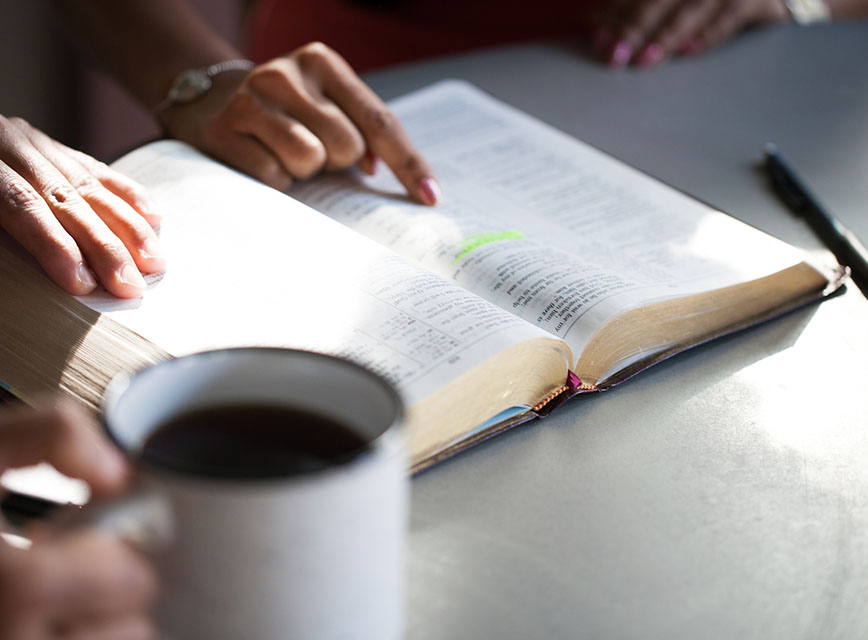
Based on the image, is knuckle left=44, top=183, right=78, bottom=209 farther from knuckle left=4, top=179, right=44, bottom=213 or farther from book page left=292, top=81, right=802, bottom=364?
book page left=292, top=81, right=802, bottom=364

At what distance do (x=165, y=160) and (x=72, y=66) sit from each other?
153cm

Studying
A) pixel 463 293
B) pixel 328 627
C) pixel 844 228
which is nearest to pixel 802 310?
pixel 844 228

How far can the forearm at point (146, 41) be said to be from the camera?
1.02 meters

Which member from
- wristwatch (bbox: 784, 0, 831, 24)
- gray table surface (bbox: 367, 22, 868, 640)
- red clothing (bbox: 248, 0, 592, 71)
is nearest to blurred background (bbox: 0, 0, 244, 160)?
red clothing (bbox: 248, 0, 592, 71)

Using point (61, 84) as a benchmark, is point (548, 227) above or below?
above

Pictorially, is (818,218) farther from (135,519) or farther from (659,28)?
(135,519)

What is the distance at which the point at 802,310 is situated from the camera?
0.74m

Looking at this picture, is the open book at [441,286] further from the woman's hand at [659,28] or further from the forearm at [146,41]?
the woman's hand at [659,28]

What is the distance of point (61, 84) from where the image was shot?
2127 mm

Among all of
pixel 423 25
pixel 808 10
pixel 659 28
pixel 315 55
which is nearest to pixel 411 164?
pixel 315 55

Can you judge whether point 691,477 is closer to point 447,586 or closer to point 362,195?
point 447,586

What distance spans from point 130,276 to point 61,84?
171 centimetres

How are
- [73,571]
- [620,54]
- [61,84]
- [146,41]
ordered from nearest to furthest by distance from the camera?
[73,571], [146,41], [620,54], [61,84]

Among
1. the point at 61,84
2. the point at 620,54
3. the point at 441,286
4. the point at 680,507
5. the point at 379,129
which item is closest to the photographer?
the point at 680,507
